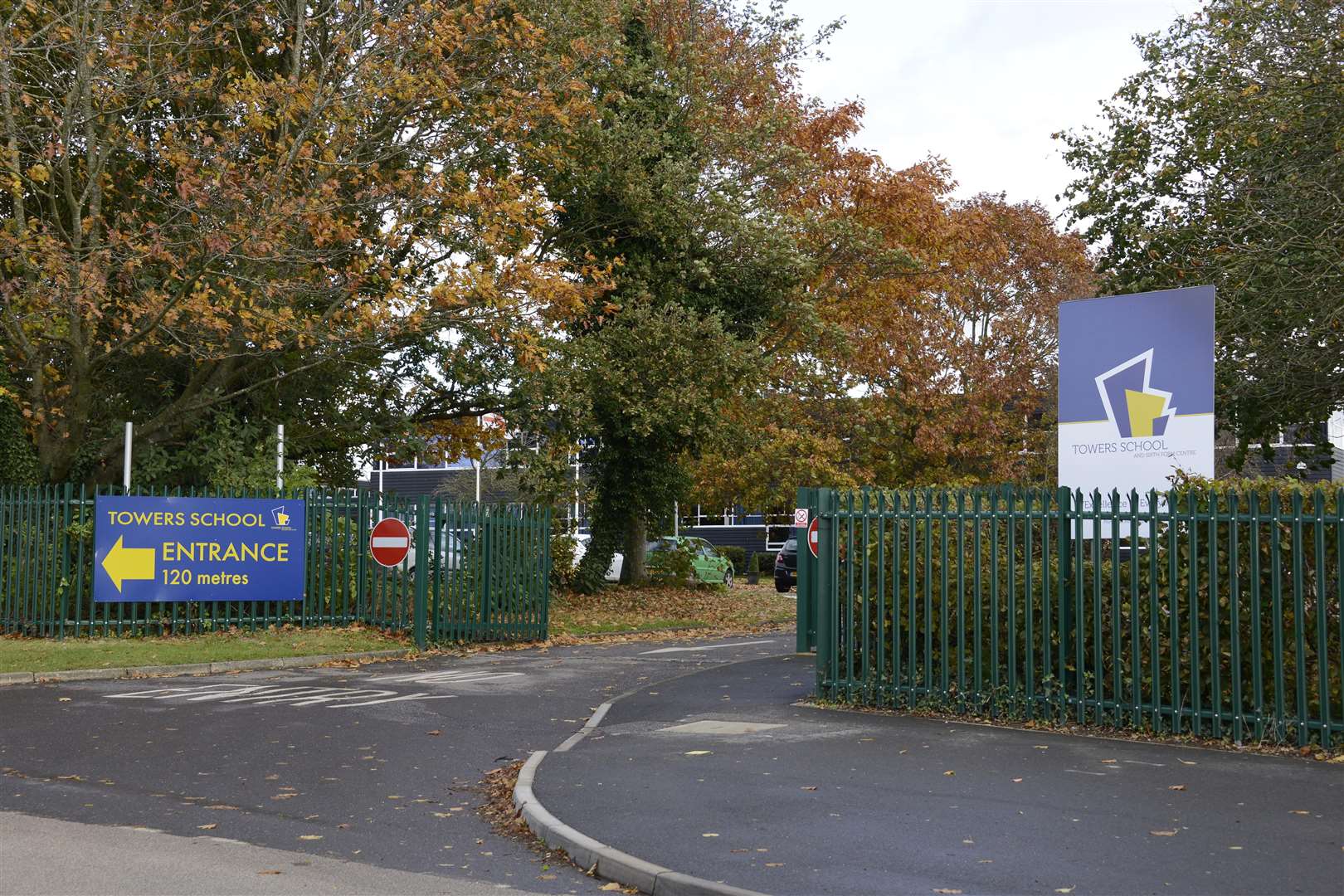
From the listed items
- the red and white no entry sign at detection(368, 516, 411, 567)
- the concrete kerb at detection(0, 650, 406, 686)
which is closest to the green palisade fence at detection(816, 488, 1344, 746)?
the red and white no entry sign at detection(368, 516, 411, 567)

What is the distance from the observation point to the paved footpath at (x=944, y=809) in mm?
6250

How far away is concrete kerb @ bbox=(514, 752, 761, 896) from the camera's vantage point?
20.0 ft

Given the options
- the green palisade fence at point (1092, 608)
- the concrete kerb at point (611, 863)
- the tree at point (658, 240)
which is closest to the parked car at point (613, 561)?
the tree at point (658, 240)

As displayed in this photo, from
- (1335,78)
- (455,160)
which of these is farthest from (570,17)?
(1335,78)

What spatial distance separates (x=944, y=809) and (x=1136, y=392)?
16.9 ft

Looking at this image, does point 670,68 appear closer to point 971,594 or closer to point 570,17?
point 570,17

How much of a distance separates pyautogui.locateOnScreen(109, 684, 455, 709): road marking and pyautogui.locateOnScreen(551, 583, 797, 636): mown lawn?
7.58 m

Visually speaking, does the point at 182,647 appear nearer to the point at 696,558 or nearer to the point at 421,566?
the point at 421,566

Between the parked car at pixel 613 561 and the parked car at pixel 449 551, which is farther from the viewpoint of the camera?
the parked car at pixel 613 561

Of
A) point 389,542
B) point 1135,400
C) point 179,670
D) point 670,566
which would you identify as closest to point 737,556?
point 670,566

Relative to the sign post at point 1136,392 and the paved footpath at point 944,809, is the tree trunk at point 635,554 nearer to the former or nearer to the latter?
the sign post at point 1136,392

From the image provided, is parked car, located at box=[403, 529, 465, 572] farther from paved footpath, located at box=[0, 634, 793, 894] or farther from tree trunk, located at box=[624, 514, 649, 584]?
tree trunk, located at box=[624, 514, 649, 584]

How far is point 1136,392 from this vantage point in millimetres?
11391

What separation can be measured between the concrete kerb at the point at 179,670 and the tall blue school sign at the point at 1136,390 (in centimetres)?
1000
